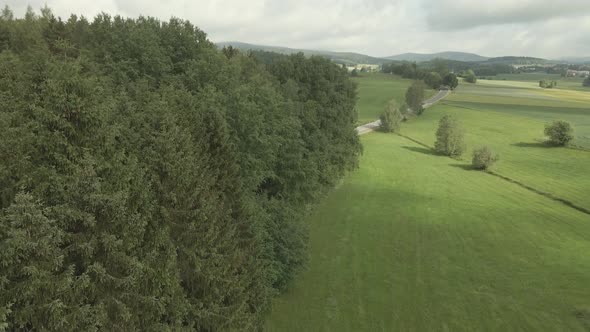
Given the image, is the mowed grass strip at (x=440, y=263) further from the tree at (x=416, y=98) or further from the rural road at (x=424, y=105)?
the tree at (x=416, y=98)

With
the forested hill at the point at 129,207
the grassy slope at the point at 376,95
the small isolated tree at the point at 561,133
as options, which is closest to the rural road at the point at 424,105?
the grassy slope at the point at 376,95

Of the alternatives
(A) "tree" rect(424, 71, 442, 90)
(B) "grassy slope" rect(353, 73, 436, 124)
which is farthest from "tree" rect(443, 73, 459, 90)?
(B) "grassy slope" rect(353, 73, 436, 124)

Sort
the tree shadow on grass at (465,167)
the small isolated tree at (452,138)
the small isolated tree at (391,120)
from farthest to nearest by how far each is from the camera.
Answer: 1. the small isolated tree at (391,120)
2. the small isolated tree at (452,138)
3. the tree shadow on grass at (465,167)

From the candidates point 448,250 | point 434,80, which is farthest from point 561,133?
point 434,80

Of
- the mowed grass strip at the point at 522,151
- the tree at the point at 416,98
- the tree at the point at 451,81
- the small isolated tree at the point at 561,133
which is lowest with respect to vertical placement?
the mowed grass strip at the point at 522,151

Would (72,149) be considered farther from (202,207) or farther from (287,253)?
(287,253)

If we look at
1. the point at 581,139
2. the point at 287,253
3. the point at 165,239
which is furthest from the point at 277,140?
the point at 581,139
